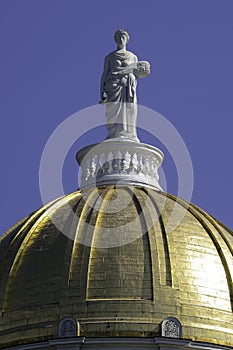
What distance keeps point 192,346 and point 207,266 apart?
3.92m

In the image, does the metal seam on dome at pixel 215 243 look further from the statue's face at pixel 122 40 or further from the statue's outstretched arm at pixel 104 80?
the statue's face at pixel 122 40

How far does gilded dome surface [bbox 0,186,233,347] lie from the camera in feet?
259

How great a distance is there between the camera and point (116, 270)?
8000cm

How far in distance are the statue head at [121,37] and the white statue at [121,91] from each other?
0.81 m

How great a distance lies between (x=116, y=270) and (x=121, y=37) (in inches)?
498

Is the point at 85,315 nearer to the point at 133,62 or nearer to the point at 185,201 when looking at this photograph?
the point at 185,201

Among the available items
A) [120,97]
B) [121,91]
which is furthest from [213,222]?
[121,91]

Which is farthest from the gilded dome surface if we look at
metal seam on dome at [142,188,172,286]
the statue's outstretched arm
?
the statue's outstretched arm

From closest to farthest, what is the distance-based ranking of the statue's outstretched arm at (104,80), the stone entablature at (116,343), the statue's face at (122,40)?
the stone entablature at (116,343)
the statue's outstretched arm at (104,80)
the statue's face at (122,40)

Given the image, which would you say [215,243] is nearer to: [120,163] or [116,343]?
[120,163]

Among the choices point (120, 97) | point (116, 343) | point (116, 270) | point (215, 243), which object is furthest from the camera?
point (120, 97)

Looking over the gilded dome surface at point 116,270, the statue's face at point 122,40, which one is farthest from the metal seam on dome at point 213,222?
the statue's face at point 122,40

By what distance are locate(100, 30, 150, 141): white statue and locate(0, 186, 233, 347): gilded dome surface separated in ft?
14.6

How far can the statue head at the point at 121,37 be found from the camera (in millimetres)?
89250
